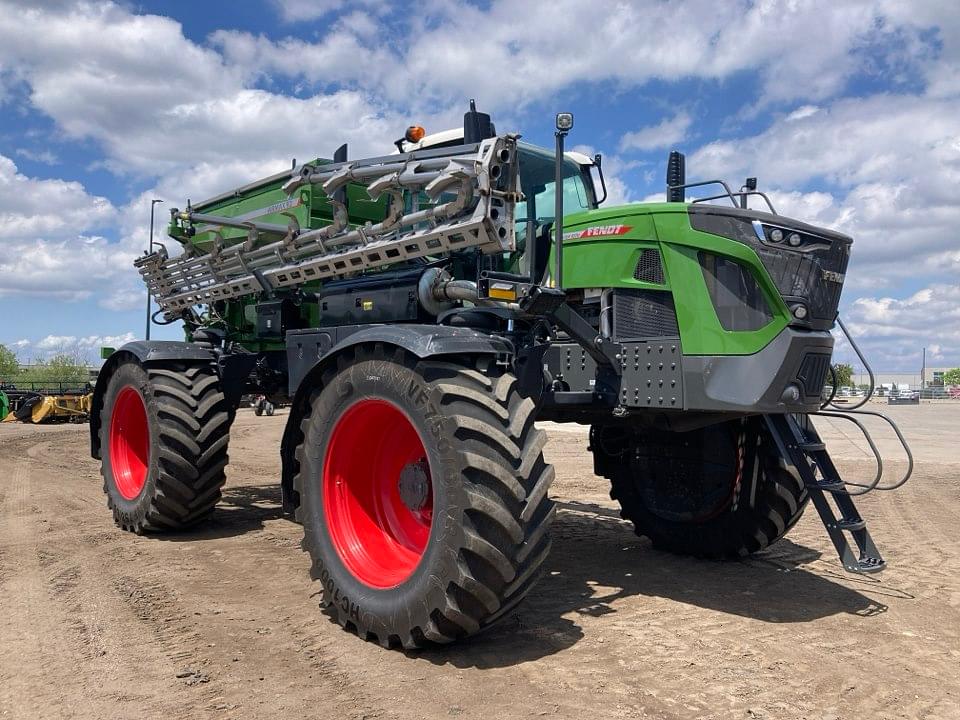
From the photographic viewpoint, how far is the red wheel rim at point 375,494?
430 centimetres

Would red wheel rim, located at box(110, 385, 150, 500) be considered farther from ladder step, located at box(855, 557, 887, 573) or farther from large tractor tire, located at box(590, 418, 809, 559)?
ladder step, located at box(855, 557, 887, 573)

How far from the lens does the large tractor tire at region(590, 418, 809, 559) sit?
5391 millimetres

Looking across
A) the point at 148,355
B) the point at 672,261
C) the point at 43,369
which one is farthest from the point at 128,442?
the point at 43,369

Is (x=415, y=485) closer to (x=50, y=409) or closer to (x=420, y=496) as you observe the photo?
(x=420, y=496)

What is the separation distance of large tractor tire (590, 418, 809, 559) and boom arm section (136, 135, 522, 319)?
2.09 metres

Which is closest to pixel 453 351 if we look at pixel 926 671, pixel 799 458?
A: pixel 799 458

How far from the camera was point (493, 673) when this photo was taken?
3533 mm

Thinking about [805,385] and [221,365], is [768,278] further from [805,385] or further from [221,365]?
[221,365]

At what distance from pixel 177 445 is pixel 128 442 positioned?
5.01ft

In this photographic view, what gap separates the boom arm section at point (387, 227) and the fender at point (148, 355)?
66 cm

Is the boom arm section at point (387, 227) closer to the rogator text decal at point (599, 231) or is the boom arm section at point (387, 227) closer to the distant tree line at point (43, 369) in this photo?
the rogator text decal at point (599, 231)

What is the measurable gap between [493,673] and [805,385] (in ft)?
7.33

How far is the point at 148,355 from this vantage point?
6543 mm

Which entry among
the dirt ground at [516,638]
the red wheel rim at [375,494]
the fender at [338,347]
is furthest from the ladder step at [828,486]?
the red wheel rim at [375,494]
